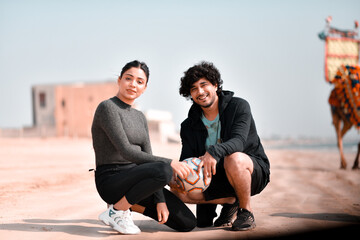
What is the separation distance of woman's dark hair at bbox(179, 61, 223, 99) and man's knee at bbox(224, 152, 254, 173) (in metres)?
0.78

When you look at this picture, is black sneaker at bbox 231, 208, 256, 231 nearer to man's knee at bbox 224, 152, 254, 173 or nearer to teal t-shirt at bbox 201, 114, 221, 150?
man's knee at bbox 224, 152, 254, 173

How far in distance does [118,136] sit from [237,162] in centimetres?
107

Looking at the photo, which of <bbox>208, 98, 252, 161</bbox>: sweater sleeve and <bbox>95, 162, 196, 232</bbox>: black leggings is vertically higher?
<bbox>208, 98, 252, 161</bbox>: sweater sleeve

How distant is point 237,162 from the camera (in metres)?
3.29

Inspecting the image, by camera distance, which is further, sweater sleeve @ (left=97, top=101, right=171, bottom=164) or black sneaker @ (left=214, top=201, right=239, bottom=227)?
black sneaker @ (left=214, top=201, right=239, bottom=227)

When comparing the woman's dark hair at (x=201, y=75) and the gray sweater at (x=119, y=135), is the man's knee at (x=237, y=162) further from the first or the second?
the woman's dark hair at (x=201, y=75)

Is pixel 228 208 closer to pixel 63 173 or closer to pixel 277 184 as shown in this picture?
pixel 277 184

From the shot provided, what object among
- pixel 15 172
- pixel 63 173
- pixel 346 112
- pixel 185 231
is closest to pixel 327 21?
pixel 346 112

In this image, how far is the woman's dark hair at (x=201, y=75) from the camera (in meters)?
3.65

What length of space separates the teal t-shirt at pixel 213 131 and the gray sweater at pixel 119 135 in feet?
2.06

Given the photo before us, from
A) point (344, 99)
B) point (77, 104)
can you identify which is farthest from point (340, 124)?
point (77, 104)

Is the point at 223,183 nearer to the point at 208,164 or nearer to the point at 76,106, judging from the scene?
the point at 208,164

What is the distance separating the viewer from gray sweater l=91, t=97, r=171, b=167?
10.2 feet

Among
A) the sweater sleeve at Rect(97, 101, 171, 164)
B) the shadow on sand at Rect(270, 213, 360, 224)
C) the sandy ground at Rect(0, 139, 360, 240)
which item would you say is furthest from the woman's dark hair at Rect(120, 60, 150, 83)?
the shadow on sand at Rect(270, 213, 360, 224)
